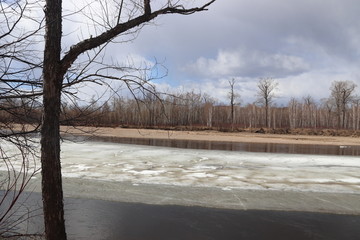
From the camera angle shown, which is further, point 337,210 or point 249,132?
point 249,132

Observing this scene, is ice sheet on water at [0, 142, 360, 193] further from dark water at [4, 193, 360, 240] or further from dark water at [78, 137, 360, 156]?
dark water at [78, 137, 360, 156]

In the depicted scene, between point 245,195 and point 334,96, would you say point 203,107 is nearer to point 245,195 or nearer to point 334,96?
point 334,96

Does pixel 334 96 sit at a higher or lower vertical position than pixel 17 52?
higher

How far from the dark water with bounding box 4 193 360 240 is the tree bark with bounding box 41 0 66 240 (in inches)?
101

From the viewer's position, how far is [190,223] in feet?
24.8

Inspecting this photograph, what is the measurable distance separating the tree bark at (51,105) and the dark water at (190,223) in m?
2.56

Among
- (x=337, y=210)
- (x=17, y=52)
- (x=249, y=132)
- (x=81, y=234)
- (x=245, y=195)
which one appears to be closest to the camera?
(x=17, y=52)

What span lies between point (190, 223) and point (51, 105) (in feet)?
14.9

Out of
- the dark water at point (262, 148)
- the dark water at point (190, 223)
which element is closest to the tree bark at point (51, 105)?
the dark water at point (190, 223)

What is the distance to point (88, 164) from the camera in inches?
621

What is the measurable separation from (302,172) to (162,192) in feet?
25.4

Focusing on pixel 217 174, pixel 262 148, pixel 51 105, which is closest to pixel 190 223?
pixel 51 105

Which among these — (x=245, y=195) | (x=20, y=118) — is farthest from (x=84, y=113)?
(x=245, y=195)

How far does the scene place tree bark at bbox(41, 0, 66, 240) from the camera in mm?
4227
